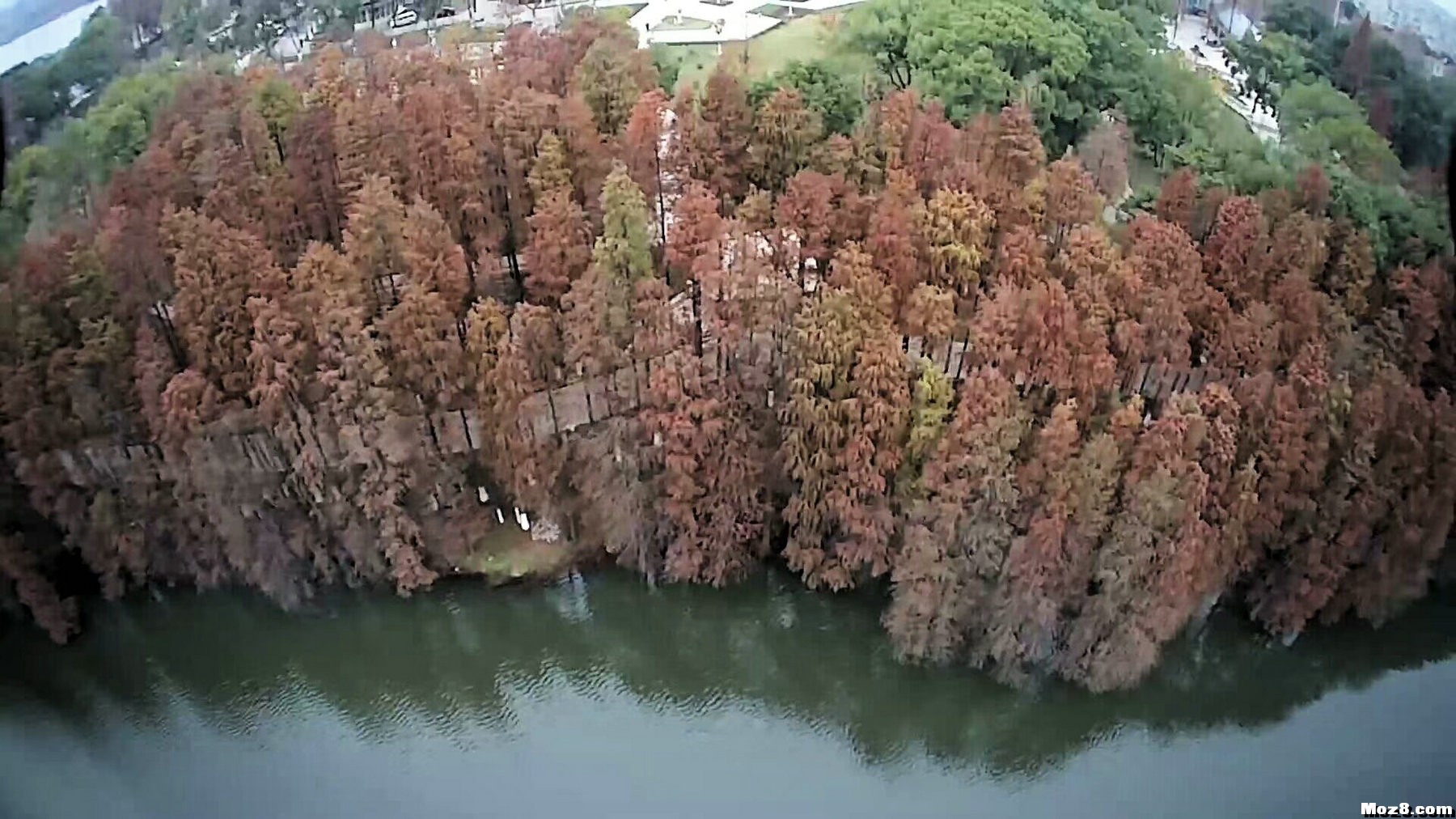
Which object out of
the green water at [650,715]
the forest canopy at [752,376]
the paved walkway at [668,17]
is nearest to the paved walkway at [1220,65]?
the forest canopy at [752,376]

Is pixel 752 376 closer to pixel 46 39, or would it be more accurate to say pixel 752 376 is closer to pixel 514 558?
pixel 514 558

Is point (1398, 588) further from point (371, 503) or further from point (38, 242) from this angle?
point (38, 242)

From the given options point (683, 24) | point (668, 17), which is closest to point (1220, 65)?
point (683, 24)

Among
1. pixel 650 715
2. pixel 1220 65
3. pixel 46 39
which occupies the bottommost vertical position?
pixel 650 715

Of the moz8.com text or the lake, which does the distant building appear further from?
the lake

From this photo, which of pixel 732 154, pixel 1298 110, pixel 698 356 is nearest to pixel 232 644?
pixel 698 356

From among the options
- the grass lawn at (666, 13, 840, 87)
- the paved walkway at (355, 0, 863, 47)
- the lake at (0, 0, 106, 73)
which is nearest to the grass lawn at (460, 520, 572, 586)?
the grass lawn at (666, 13, 840, 87)

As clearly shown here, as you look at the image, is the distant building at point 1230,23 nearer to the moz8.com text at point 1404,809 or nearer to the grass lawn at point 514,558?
the moz8.com text at point 1404,809
